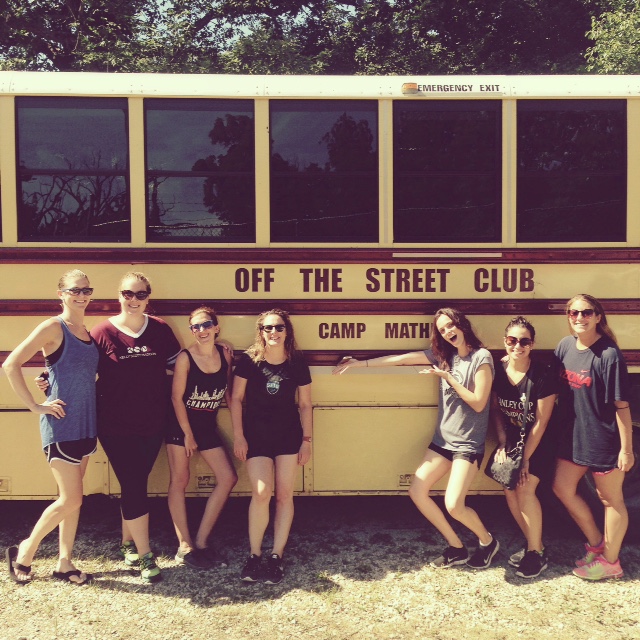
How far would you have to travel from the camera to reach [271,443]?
380 cm

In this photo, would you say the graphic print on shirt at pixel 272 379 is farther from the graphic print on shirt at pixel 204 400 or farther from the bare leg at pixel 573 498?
the bare leg at pixel 573 498

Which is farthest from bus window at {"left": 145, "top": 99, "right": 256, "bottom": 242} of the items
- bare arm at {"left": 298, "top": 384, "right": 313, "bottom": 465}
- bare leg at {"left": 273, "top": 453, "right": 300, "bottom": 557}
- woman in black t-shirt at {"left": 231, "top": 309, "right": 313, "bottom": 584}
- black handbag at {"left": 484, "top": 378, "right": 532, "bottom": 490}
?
black handbag at {"left": 484, "top": 378, "right": 532, "bottom": 490}

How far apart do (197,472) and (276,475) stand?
0.64m

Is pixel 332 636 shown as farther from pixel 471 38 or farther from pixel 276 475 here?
pixel 471 38

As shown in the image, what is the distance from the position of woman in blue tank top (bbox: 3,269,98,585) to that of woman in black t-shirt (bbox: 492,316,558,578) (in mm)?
2516

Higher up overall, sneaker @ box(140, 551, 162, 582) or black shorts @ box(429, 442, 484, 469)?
black shorts @ box(429, 442, 484, 469)

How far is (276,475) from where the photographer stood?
12.6 feet

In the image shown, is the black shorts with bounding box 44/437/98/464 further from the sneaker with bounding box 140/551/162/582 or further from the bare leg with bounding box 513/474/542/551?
the bare leg with bounding box 513/474/542/551

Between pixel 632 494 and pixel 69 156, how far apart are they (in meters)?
4.42

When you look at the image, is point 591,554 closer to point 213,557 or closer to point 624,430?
point 624,430

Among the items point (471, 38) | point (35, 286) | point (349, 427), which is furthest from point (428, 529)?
point (471, 38)

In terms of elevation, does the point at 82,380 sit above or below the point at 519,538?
above

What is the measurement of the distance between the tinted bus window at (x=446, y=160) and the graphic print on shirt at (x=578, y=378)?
1068 millimetres

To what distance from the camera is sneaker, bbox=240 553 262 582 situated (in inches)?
145
